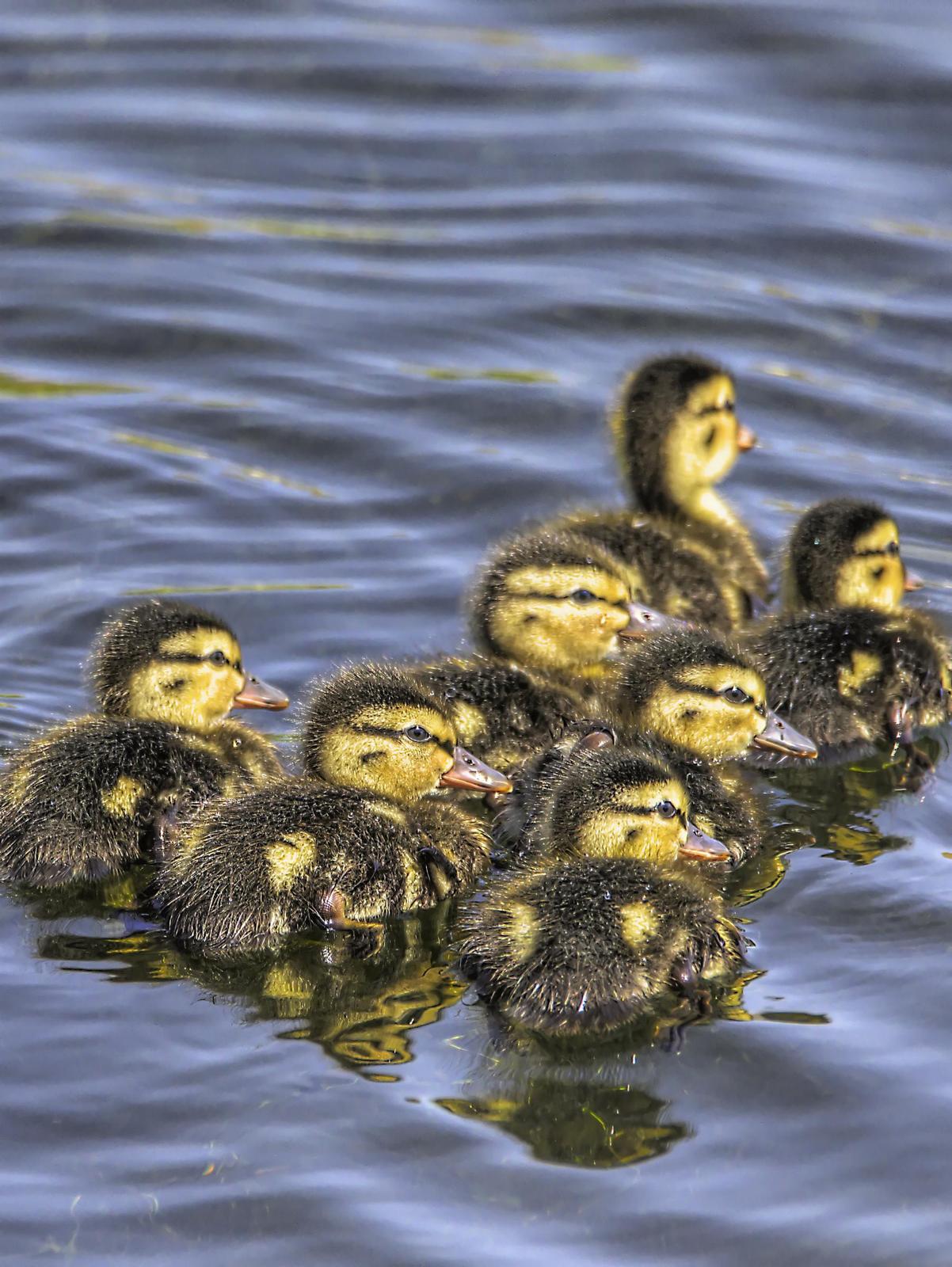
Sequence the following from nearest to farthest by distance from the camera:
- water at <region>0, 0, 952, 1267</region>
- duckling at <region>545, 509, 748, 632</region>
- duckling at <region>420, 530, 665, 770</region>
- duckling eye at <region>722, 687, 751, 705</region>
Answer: water at <region>0, 0, 952, 1267</region>
duckling eye at <region>722, 687, 751, 705</region>
duckling at <region>420, 530, 665, 770</region>
duckling at <region>545, 509, 748, 632</region>

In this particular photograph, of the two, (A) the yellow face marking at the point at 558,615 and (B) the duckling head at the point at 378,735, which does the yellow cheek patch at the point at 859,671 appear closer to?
(A) the yellow face marking at the point at 558,615

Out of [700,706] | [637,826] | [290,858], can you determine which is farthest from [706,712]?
[290,858]

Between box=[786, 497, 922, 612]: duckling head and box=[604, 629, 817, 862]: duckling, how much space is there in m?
0.89

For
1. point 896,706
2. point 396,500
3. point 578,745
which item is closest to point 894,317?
point 396,500

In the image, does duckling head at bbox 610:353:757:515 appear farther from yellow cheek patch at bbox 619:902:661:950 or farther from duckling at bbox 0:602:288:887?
yellow cheek patch at bbox 619:902:661:950

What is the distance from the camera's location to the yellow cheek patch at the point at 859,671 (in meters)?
7.35

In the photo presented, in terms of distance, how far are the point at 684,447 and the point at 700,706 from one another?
2075 millimetres

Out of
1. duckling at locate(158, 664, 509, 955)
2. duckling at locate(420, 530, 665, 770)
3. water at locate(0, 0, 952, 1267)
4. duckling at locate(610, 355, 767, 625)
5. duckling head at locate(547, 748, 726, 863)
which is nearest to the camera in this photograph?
water at locate(0, 0, 952, 1267)

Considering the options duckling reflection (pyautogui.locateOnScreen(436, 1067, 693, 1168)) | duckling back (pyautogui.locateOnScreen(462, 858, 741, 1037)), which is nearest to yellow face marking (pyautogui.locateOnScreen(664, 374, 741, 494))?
duckling back (pyautogui.locateOnScreen(462, 858, 741, 1037))

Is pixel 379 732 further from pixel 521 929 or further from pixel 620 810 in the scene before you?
pixel 521 929

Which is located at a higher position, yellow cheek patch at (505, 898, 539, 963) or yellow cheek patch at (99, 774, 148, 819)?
yellow cheek patch at (99, 774, 148, 819)

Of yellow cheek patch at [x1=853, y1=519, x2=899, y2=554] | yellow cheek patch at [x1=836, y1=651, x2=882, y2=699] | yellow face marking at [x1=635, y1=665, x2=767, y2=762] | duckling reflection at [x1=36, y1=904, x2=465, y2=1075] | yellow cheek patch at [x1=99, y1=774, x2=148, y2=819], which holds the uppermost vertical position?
yellow cheek patch at [x1=853, y1=519, x2=899, y2=554]

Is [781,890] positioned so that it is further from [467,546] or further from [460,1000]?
[467,546]

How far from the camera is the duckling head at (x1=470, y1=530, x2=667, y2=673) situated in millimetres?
7371
